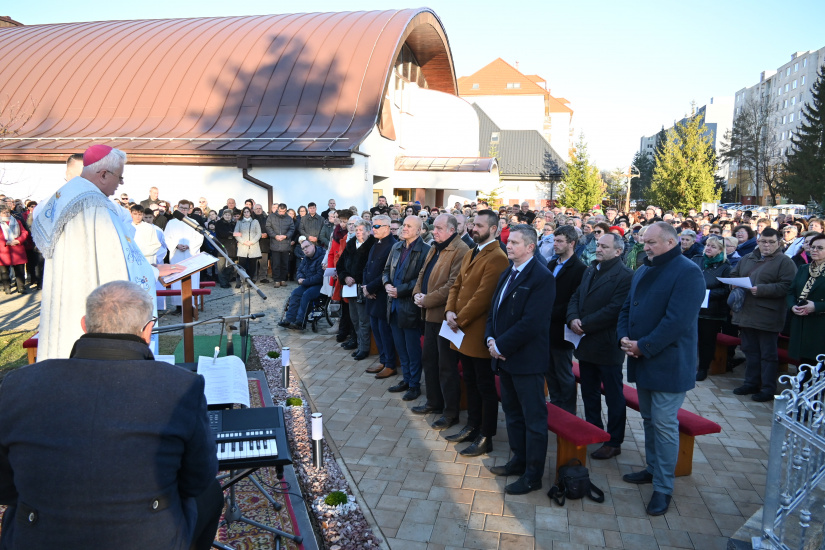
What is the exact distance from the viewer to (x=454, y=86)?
28.2 metres

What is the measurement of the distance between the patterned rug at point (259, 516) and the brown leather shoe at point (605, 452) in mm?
2762

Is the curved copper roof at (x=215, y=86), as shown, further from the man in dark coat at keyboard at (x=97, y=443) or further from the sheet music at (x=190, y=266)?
the man in dark coat at keyboard at (x=97, y=443)

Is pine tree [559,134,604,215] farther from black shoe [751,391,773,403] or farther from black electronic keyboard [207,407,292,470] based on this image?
black electronic keyboard [207,407,292,470]

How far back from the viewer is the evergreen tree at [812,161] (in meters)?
40.0

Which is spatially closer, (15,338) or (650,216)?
(15,338)

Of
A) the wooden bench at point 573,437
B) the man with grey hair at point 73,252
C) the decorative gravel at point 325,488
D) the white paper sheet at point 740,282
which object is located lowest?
the decorative gravel at point 325,488

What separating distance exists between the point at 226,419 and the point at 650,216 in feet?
44.5

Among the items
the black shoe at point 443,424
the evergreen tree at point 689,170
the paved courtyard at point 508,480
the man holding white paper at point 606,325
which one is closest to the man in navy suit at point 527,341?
the paved courtyard at point 508,480

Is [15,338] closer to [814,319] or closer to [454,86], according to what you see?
[814,319]

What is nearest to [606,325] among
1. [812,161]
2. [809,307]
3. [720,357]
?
[809,307]

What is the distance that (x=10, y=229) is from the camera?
12.3m

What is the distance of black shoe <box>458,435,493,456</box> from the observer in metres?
5.29

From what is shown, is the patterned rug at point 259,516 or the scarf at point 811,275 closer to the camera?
the patterned rug at point 259,516

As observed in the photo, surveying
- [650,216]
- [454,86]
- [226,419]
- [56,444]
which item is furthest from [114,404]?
[454,86]
